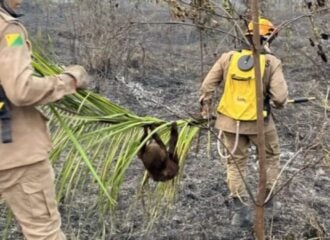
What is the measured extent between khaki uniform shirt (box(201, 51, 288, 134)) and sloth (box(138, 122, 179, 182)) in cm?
127

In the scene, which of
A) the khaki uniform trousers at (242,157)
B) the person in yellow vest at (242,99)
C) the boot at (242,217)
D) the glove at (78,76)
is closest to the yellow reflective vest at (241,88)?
the person in yellow vest at (242,99)

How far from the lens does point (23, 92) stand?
10.2 feet

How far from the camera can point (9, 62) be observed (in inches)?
122

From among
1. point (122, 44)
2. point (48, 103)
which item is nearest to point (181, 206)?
point (48, 103)

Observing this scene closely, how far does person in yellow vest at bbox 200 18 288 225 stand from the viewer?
4.73 m

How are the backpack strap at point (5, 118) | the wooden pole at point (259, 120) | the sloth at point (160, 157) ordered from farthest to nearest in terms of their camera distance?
the sloth at point (160, 157) < the backpack strap at point (5, 118) < the wooden pole at point (259, 120)

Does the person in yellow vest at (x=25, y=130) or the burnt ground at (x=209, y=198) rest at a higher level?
the person in yellow vest at (x=25, y=130)

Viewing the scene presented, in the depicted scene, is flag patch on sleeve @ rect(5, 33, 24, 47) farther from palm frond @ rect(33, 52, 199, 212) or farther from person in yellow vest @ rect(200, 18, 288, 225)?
person in yellow vest @ rect(200, 18, 288, 225)

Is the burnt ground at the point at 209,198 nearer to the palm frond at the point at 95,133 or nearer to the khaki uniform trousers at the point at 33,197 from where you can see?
Answer: the palm frond at the point at 95,133

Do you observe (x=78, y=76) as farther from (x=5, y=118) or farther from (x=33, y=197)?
(x=33, y=197)

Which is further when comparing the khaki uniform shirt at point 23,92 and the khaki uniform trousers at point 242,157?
the khaki uniform trousers at point 242,157

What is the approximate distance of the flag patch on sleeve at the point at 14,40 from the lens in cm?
312

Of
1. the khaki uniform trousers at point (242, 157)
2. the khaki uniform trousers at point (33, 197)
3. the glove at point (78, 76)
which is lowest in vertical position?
the khaki uniform trousers at point (242, 157)

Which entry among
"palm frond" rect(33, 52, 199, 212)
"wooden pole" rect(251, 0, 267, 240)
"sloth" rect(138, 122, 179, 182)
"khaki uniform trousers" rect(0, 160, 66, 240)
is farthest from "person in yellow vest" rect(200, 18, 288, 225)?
"khaki uniform trousers" rect(0, 160, 66, 240)
